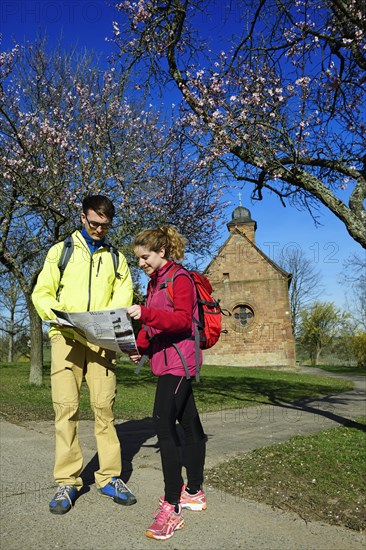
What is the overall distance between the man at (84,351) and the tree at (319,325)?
5091cm

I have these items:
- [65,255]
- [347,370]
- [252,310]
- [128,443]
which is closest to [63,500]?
[65,255]

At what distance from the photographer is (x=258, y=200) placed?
704 cm

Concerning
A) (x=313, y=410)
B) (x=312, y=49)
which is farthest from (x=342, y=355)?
(x=312, y=49)

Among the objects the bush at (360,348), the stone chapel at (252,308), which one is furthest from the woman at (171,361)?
the bush at (360,348)

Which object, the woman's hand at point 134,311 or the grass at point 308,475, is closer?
the woman's hand at point 134,311

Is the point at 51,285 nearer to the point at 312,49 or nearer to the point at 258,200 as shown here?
the point at 258,200

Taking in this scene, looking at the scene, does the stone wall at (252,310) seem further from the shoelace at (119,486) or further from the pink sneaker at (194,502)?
the pink sneaker at (194,502)

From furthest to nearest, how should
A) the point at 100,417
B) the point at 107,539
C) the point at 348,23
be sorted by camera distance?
the point at 348,23, the point at 100,417, the point at 107,539

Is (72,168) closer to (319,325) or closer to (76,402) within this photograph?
(76,402)

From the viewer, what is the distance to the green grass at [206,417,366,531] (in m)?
3.25

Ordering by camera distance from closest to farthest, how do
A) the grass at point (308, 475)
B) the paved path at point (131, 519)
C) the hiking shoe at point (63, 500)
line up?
the paved path at point (131, 519) → the hiking shoe at point (63, 500) → the grass at point (308, 475)

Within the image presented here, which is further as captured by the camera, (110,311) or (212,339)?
(212,339)

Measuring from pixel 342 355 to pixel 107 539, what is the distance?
56513 millimetres

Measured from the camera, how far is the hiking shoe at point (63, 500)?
3.16 metres
